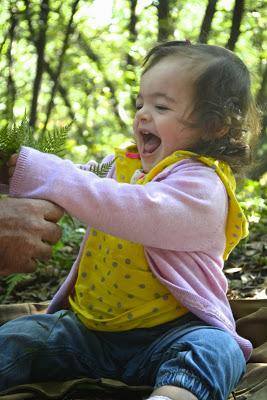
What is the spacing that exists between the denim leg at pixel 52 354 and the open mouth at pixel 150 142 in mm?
773

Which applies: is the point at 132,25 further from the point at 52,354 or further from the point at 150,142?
the point at 52,354

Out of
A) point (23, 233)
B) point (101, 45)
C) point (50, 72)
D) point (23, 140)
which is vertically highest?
point (23, 140)

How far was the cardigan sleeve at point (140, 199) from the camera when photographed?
254cm

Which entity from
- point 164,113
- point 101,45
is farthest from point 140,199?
point 101,45

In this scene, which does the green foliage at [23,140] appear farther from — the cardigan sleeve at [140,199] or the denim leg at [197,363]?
the denim leg at [197,363]

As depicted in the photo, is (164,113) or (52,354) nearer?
(52,354)

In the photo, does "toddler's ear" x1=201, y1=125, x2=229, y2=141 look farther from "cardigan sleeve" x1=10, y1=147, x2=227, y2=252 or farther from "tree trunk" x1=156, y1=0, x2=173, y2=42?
"tree trunk" x1=156, y1=0, x2=173, y2=42

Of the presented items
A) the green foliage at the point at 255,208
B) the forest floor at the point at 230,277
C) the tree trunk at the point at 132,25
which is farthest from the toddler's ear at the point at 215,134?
the tree trunk at the point at 132,25

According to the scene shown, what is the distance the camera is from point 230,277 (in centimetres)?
461

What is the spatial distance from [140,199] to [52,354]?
0.73m

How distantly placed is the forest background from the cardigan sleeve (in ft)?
2.94

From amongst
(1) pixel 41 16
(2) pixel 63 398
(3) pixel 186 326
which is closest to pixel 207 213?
(3) pixel 186 326

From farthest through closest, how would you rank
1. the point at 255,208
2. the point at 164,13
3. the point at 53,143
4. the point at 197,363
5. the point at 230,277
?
the point at 164,13
the point at 255,208
the point at 230,277
the point at 53,143
the point at 197,363

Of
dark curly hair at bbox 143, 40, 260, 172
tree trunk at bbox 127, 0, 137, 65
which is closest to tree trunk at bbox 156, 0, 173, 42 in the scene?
tree trunk at bbox 127, 0, 137, 65
